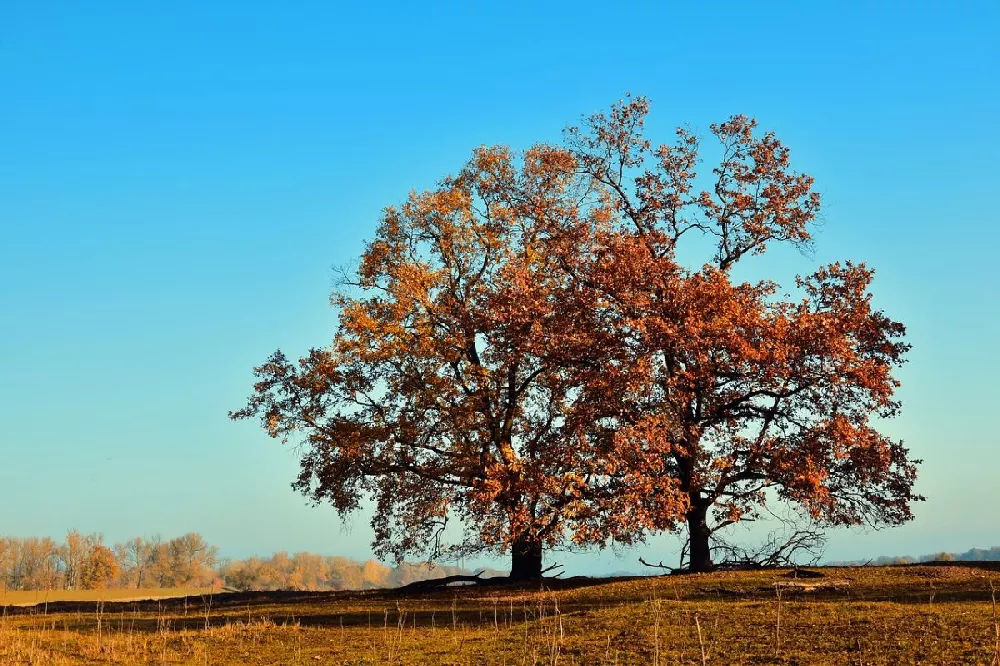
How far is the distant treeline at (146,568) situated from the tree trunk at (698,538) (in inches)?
1257

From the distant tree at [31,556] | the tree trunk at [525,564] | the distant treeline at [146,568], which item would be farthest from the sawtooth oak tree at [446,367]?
the distant tree at [31,556]

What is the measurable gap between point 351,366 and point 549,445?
751 cm

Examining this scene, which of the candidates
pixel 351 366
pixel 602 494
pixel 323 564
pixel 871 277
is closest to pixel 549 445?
pixel 602 494

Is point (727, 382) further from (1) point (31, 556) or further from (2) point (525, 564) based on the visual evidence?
(1) point (31, 556)

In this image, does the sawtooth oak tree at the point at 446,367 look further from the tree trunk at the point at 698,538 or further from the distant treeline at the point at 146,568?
the distant treeline at the point at 146,568

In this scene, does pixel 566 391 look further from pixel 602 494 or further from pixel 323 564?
pixel 323 564

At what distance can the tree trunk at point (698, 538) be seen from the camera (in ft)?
88.3

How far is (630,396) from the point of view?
25312 millimetres

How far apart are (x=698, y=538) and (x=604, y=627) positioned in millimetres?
11732

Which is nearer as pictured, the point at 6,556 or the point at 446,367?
the point at 446,367

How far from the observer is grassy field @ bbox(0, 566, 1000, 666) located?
1294cm

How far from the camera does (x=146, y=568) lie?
7444 cm

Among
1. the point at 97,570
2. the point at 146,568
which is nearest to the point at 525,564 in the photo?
the point at 97,570

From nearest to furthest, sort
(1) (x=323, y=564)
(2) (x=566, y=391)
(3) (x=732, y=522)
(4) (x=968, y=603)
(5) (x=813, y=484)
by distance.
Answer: (4) (x=968, y=603) < (5) (x=813, y=484) < (3) (x=732, y=522) < (2) (x=566, y=391) < (1) (x=323, y=564)
